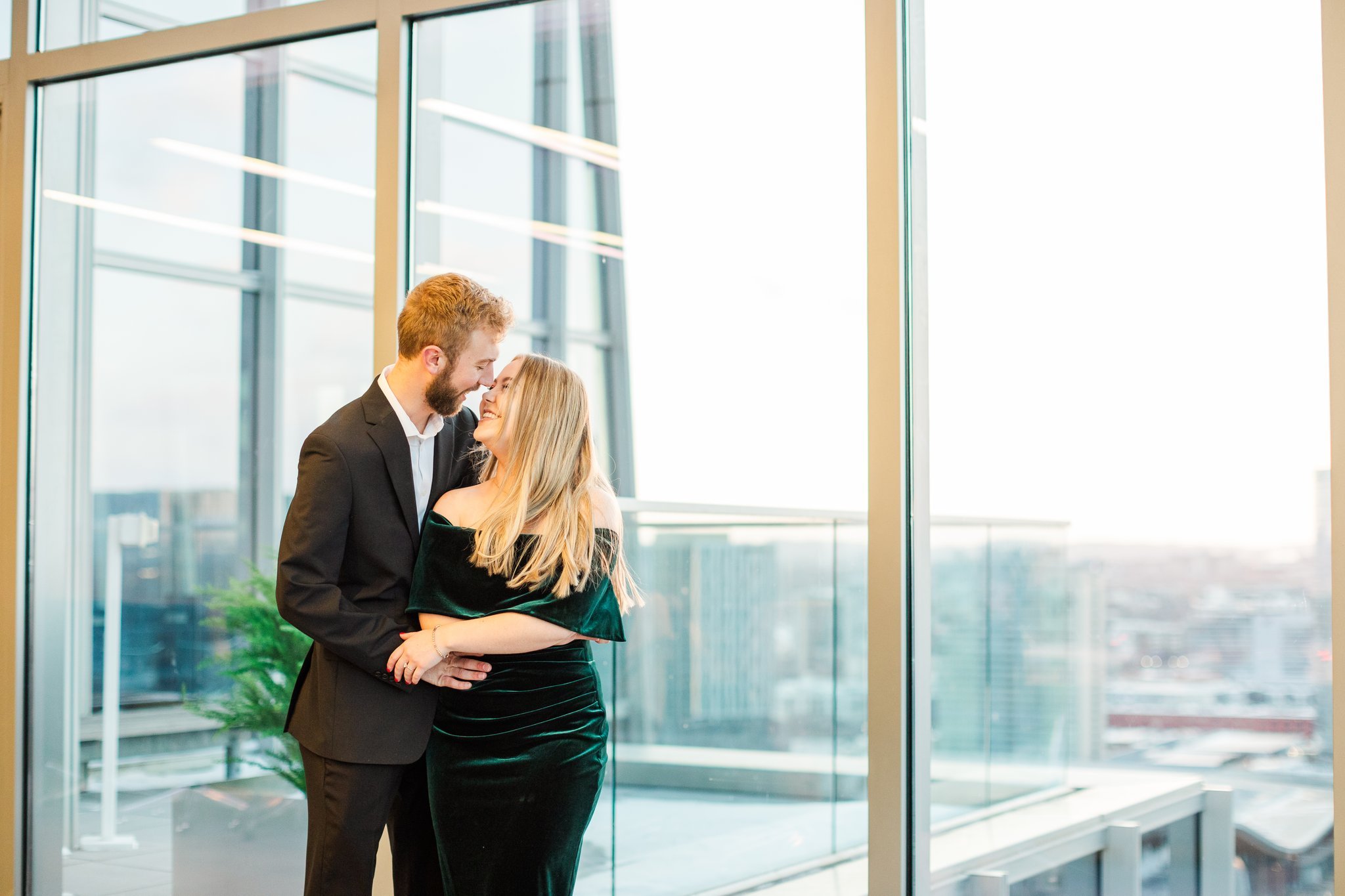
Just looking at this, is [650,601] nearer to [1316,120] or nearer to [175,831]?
[175,831]

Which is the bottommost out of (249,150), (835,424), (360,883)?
(360,883)

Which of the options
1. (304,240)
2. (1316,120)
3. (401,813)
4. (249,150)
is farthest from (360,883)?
(304,240)

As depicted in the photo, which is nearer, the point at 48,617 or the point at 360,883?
the point at 360,883

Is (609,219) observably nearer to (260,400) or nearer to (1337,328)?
(260,400)

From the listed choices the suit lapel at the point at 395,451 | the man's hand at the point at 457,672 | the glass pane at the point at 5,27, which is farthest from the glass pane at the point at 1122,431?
the glass pane at the point at 5,27

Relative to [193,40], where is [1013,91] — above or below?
below

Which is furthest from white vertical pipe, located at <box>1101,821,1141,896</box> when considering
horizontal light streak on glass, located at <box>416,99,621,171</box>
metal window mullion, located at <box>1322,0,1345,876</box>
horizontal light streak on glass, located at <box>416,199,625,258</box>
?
horizontal light streak on glass, located at <box>416,199,625,258</box>

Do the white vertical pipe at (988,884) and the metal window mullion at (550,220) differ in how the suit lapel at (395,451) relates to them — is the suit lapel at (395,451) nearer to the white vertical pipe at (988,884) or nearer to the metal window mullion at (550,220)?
the white vertical pipe at (988,884)

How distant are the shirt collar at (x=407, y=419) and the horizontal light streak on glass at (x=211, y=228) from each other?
1.90 m

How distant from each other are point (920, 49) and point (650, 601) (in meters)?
2.31

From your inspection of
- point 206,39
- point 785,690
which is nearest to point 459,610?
point 206,39

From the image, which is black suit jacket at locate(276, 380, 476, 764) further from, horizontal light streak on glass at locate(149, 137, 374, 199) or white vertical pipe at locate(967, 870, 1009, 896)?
horizontal light streak on glass at locate(149, 137, 374, 199)

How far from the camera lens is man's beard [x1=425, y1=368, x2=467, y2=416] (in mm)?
2455

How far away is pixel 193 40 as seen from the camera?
3512mm
